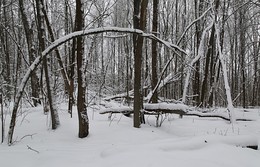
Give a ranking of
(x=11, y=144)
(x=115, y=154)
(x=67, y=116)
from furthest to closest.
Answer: (x=67, y=116), (x=11, y=144), (x=115, y=154)

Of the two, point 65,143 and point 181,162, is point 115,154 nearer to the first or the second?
point 181,162

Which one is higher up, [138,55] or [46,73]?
[138,55]

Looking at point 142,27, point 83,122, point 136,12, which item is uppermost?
point 136,12

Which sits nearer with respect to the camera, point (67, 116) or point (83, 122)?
point (83, 122)

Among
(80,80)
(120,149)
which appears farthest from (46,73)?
(120,149)

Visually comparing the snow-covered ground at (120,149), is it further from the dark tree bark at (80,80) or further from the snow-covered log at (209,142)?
the dark tree bark at (80,80)

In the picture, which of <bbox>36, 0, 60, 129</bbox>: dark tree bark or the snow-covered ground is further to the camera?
<bbox>36, 0, 60, 129</bbox>: dark tree bark

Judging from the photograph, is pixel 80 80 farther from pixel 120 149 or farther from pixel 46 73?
pixel 120 149

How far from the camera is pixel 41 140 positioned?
4.26 meters

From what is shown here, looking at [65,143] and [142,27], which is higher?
[142,27]

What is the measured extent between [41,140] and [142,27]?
3.00 m

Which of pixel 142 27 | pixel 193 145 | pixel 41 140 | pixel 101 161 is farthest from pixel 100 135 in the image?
pixel 142 27

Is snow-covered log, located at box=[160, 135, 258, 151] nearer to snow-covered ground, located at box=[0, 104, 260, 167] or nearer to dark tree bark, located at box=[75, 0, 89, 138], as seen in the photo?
snow-covered ground, located at box=[0, 104, 260, 167]

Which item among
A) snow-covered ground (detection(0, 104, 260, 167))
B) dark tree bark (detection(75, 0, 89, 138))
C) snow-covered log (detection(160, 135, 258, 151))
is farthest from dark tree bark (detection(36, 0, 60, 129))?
snow-covered log (detection(160, 135, 258, 151))
